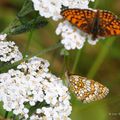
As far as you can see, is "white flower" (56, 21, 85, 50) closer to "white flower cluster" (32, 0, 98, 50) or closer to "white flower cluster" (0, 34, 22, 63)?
"white flower cluster" (32, 0, 98, 50)

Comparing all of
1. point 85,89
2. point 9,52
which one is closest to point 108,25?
point 85,89

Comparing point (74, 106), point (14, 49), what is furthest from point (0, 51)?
point (74, 106)

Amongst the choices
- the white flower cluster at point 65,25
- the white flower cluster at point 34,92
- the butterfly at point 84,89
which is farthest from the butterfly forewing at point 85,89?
the white flower cluster at point 65,25

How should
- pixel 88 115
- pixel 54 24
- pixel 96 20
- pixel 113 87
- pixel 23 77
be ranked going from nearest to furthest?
1. pixel 96 20
2. pixel 23 77
3. pixel 88 115
4. pixel 113 87
5. pixel 54 24

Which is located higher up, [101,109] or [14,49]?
[14,49]

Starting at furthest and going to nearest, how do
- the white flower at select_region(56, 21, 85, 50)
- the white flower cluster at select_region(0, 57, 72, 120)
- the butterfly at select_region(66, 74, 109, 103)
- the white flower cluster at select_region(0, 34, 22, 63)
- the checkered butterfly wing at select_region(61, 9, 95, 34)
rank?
the white flower cluster at select_region(0, 34, 22, 63) < the butterfly at select_region(66, 74, 109, 103) < the white flower cluster at select_region(0, 57, 72, 120) < the white flower at select_region(56, 21, 85, 50) < the checkered butterfly wing at select_region(61, 9, 95, 34)

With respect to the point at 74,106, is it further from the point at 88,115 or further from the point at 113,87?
the point at 113,87

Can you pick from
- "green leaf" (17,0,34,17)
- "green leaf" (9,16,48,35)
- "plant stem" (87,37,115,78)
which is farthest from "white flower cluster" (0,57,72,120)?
"plant stem" (87,37,115,78)
